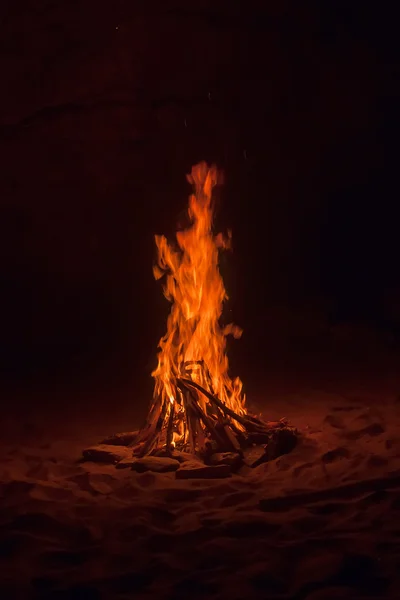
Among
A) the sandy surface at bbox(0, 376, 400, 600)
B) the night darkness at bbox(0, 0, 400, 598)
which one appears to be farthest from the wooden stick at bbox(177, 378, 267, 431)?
the night darkness at bbox(0, 0, 400, 598)

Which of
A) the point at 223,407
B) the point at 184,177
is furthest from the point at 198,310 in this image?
the point at 184,177

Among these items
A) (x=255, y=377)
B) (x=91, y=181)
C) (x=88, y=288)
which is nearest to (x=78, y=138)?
(x=91, y=181)

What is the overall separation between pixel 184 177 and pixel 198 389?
4.53m

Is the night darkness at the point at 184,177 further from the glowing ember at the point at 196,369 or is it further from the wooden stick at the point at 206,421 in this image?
the wooden stick at the point at 206,421

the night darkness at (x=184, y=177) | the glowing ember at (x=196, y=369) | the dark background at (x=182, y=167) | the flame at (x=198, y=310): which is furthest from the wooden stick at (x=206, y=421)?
the dark background at (x=182, y=167)

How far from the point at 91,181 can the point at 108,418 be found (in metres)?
3.89

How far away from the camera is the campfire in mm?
5301

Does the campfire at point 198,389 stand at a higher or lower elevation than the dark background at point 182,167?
lower

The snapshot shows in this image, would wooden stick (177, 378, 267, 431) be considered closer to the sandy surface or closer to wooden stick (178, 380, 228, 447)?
wooden stick (178, 380, 228, 447)

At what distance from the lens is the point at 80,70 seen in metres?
8.52

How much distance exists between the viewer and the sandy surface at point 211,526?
3.29 metres

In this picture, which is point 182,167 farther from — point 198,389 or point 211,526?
point 211,526

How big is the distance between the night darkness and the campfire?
5.45ft

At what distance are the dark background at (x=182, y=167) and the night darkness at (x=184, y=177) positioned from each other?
0.9 inches
